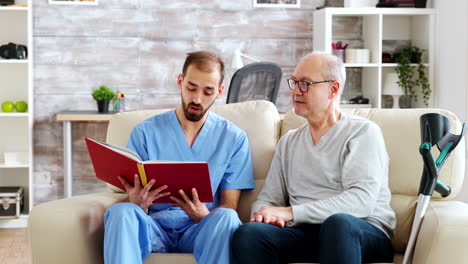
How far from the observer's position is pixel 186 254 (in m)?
2.40

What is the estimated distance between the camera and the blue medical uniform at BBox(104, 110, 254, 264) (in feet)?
7.43

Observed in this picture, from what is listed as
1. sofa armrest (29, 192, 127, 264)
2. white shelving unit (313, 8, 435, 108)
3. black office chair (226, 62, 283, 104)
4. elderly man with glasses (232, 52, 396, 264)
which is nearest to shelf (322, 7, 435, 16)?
white shelving unit (313, 8, 435, 108)

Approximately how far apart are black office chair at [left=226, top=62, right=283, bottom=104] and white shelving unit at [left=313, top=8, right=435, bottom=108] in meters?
0.69

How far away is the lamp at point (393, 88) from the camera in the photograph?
16.5 feet

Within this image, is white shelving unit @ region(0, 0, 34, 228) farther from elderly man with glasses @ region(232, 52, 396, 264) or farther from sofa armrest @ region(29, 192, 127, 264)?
elderly man with glasses @ region(232, 52, 396, 264)

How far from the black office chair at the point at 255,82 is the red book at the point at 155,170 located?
195 cm

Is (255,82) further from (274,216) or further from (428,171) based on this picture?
(428,171)

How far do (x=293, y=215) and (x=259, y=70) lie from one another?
2084mm

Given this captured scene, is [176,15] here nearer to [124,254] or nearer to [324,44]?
[324,44]

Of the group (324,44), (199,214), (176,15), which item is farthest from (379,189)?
(176,15)

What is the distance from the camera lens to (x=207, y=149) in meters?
2.66

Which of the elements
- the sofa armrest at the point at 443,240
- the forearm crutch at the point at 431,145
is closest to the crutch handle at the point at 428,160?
the forearm crutch at the point at 431,145

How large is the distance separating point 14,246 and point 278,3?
8.22ft

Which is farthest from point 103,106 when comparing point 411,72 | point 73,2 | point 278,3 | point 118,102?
point 411,72
